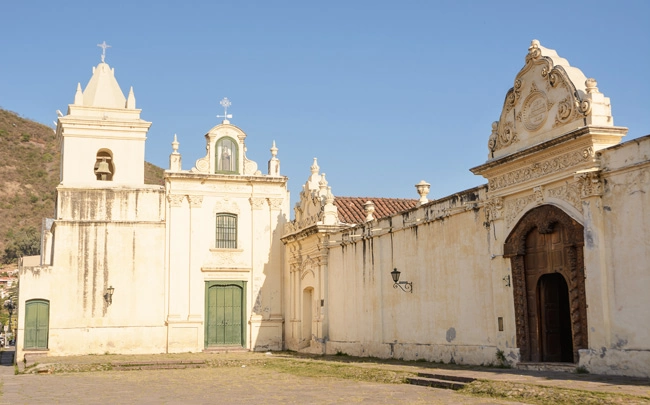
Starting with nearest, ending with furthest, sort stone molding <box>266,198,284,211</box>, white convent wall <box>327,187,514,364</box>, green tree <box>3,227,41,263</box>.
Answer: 1. white convent wall <box>327,187,514,364</box>
2. stone molding <box>266,198,284,211</box>
3. green tree <box>3,227,41,263</box>

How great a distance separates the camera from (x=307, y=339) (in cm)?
2822

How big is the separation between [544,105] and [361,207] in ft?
48.2

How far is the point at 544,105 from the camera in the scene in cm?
1552

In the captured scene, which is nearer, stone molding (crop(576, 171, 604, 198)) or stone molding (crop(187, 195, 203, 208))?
stone molding (crop(576, 171, 604, 198))

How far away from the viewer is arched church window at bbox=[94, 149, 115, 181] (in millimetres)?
28781

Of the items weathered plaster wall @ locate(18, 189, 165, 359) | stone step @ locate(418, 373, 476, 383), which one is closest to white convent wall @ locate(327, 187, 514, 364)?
stone step @ locate(418, 373, 476, 383)

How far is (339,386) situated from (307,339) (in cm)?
1367

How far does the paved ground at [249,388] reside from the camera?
39.2 ft

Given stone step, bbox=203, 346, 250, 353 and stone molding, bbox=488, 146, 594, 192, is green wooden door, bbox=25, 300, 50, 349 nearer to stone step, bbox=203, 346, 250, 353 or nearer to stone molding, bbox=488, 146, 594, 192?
stone step, bbox=203, 346, 250, 353

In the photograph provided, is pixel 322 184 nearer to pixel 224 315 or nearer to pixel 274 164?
pixel 274 164

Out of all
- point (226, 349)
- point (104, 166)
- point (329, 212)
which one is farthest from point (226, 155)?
point (226, 349)

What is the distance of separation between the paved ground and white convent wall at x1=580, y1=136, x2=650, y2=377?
61cm

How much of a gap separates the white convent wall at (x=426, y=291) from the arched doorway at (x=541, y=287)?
48cm

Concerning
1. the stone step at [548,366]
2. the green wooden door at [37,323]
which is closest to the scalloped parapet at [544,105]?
the stone step at [548,366]
